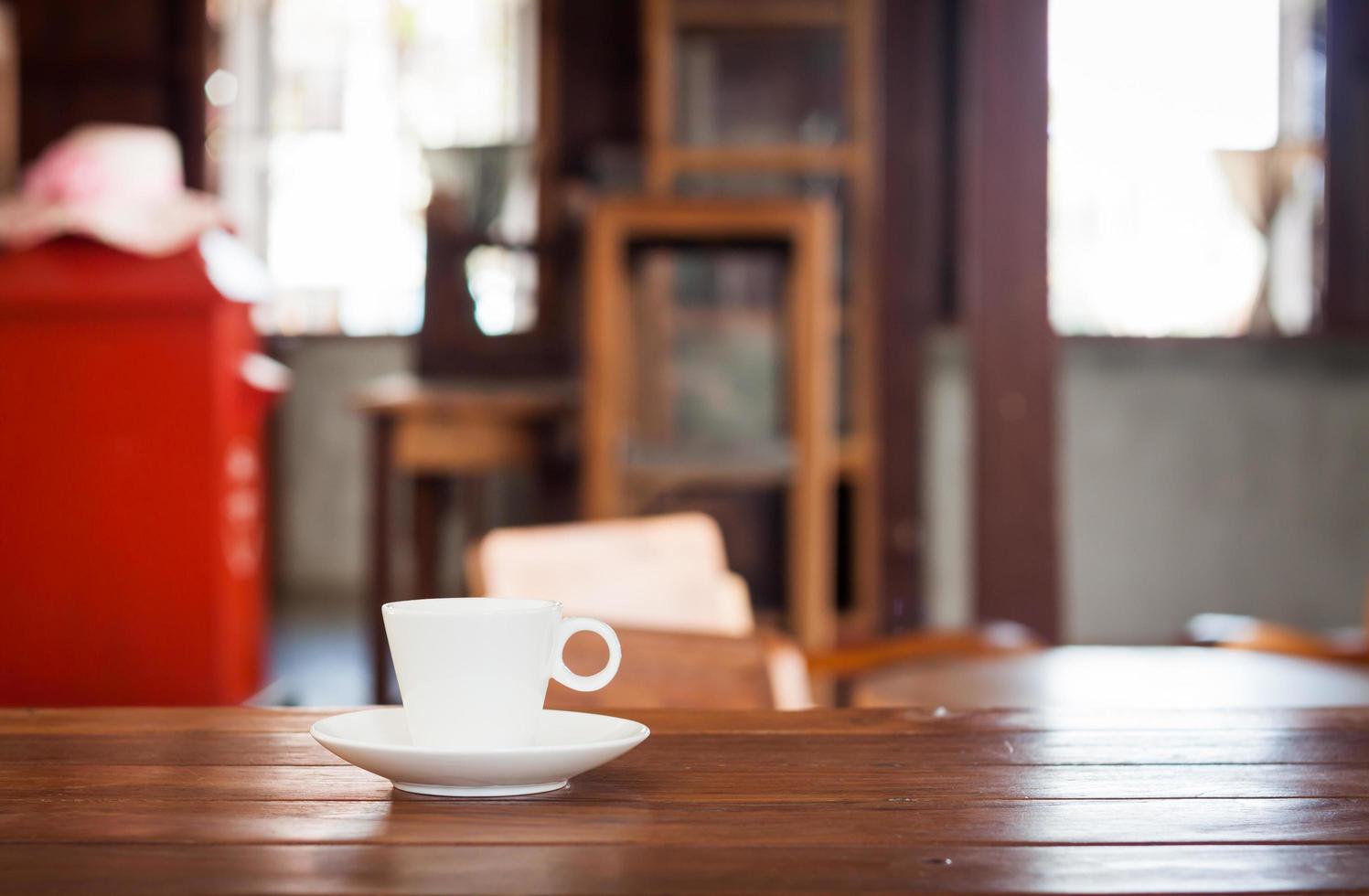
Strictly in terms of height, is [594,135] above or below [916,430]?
above

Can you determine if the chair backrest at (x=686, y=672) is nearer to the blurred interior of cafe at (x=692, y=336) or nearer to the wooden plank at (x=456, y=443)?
the blurred interior of cafe at (x=692, y=336)

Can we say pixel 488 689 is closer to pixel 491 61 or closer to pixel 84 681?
pixel 84 681

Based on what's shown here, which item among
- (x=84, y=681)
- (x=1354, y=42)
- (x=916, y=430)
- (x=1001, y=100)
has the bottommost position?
(x=84, y=681)

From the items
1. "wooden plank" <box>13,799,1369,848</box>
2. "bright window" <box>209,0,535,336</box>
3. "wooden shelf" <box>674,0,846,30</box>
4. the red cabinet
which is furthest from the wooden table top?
"bright window" <box>209,0,535,336</box>

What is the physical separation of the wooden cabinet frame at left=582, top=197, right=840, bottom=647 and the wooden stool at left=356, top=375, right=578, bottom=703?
0.37 m

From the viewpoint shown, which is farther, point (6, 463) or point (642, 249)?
point (642, 249)

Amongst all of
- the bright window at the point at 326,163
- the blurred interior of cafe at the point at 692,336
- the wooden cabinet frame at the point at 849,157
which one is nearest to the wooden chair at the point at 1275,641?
the blurred interior of cafe at the point at 692,336

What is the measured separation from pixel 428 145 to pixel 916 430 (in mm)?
2614

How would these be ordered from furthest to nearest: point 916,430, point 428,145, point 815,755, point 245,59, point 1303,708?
1. point 245,59
2. point 428,145
3. point 916,430
4. point 1303,708
5. point 815,755

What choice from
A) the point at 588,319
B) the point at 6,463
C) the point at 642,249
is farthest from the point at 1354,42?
the point at 6,463

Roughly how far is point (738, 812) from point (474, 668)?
0.14m

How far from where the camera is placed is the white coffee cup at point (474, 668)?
0.67 metres

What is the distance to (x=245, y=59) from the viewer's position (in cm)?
646

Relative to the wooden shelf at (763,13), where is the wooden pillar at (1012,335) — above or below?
below
